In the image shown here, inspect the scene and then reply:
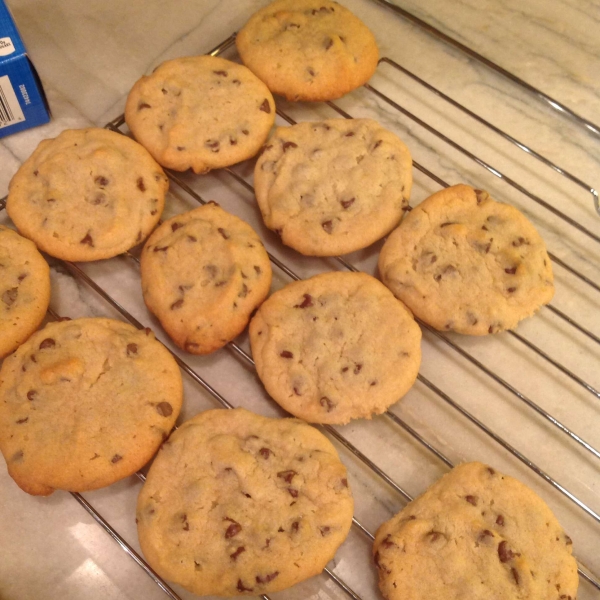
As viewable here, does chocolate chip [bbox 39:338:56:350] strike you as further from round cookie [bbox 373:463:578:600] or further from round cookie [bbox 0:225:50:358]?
round cookie [bbox 373:463:578:600]

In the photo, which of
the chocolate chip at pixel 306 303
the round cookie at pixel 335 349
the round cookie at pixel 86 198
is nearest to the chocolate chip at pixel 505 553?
the round cookie at pixel 335 349

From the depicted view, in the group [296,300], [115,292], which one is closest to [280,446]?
[296,300]

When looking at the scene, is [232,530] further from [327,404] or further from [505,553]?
[505,553]

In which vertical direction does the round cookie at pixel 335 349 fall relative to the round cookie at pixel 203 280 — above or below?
below

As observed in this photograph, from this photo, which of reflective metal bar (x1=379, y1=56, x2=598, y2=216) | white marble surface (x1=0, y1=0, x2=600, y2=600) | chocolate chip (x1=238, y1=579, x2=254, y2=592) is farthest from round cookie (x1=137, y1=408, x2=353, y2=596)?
reflective metal bar (x1=379, y1=56, x2=598, y2=216)

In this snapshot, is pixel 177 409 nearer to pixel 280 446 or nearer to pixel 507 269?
pixel 280 446

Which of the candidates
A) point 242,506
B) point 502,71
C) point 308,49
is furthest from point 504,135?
point 242,506

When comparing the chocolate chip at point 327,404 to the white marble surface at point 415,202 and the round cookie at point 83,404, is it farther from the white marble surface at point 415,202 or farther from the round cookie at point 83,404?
the round cookie at point 83,404
